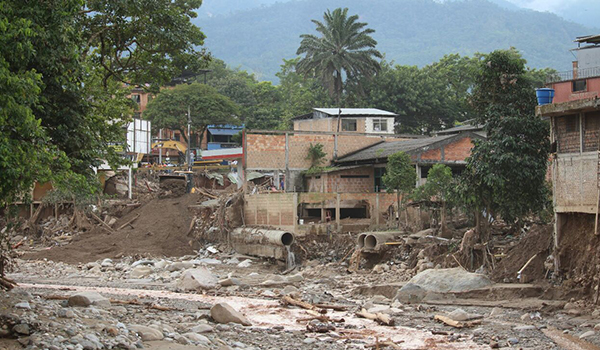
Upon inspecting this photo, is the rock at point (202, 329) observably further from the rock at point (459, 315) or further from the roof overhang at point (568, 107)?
the roof overhang at point (568, 107)

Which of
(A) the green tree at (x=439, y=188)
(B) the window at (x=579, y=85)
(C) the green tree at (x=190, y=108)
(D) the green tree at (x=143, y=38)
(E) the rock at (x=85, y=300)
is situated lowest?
(E) the rock at (x=85, y=300)

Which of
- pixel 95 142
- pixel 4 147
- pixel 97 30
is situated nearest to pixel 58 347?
pixel 4 147

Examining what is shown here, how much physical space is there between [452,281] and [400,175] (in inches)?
409

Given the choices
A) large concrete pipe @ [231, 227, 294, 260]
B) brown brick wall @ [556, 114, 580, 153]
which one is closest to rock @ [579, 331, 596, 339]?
brown brick wall @ [556, 114, 580, 153]

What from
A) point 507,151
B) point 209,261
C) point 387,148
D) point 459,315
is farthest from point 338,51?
point 459,315

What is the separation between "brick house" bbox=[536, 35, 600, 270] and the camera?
16734 millimetres

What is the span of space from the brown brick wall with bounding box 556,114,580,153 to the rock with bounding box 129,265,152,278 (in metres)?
16.1

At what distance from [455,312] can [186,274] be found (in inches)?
407

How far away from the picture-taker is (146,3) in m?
16.5

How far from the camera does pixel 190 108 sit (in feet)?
187

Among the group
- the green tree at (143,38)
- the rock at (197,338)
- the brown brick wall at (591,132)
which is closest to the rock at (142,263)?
the green tree at (143,38)

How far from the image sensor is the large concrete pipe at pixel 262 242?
1107 inches

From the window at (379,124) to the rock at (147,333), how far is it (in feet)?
123

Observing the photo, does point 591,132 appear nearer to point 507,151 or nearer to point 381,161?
point 507,151
